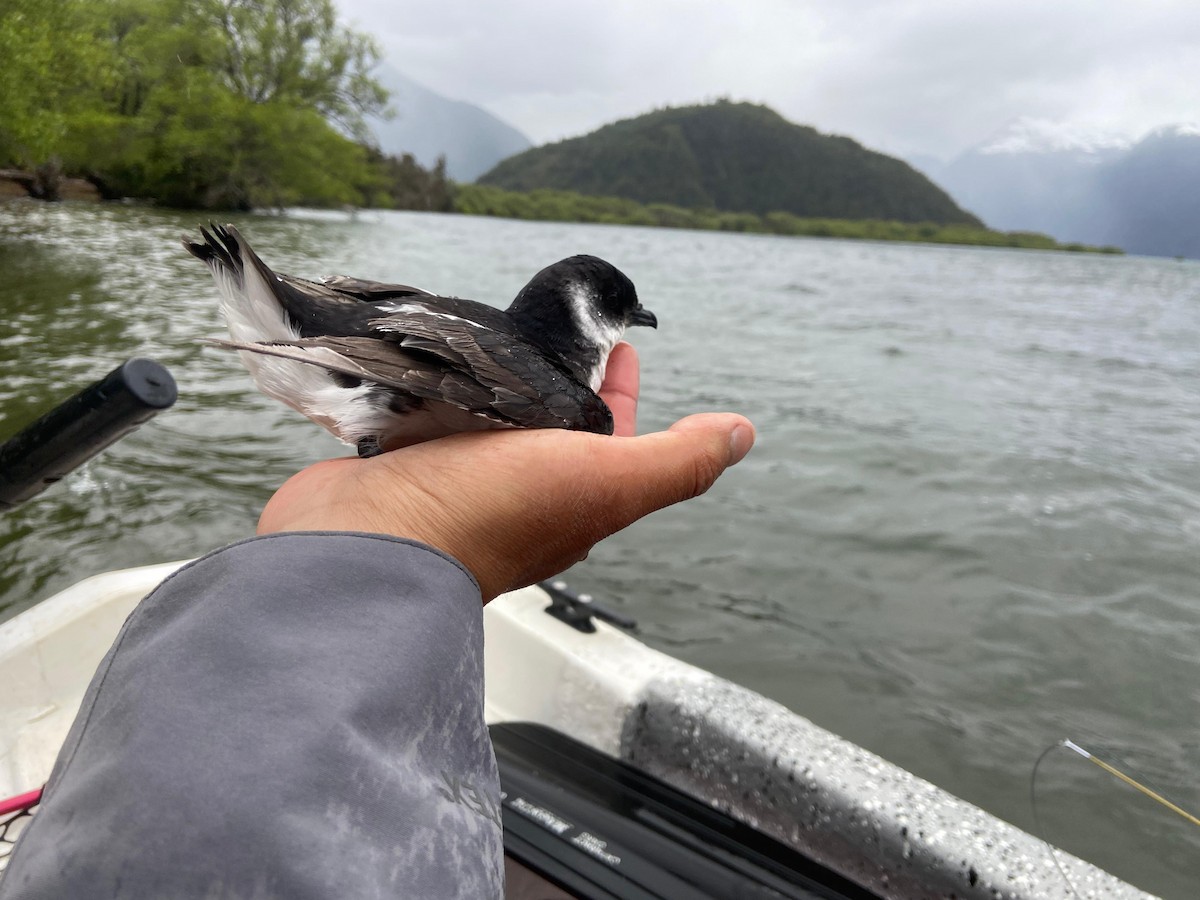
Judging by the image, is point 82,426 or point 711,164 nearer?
point 82,426

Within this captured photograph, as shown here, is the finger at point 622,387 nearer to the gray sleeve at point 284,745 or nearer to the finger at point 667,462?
the finger at point 667,462

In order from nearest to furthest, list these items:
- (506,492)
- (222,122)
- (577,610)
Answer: (506,492) < (577,610) < (222,122)

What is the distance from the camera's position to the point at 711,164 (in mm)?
48375

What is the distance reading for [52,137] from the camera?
65.0ft

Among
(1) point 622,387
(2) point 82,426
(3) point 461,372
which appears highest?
(3) point 461,372

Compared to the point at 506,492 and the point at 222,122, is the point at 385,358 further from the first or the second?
the point at 222,122

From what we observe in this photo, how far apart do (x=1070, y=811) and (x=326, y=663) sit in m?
5.88

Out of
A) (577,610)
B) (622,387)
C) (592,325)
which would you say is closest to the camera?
(592,325)

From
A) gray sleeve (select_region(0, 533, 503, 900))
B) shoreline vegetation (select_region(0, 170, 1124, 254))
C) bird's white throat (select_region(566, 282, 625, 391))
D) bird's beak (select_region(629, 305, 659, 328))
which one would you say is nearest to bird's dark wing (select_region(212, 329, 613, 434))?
bird's white throat (select_region(566, 282, 625, 391))

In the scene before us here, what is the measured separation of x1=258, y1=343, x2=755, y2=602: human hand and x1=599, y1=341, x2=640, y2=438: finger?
103cm

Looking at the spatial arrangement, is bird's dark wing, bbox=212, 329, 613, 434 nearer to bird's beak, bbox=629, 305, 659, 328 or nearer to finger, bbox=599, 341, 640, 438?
finger, bbox=599, 341, 640, 438

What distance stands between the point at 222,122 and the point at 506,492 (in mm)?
40483

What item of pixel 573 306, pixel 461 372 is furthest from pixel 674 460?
pixel 573 306

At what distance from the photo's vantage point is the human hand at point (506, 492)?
1927 millimetres
